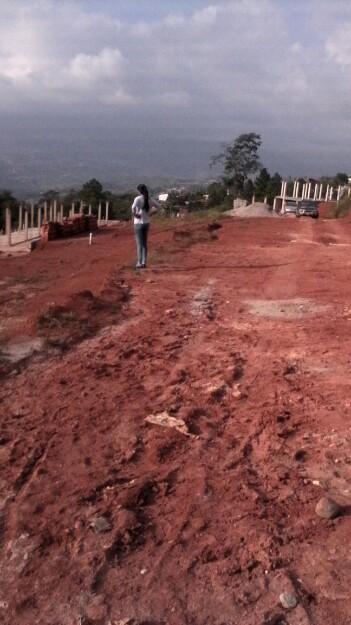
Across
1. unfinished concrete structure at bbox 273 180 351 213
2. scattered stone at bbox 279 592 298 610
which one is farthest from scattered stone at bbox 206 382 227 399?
unfinished concrete structure at bbox 273 180 351 213

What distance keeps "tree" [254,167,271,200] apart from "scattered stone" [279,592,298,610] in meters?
61.6

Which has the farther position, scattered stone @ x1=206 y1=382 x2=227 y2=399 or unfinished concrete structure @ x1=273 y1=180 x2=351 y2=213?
unfinished concrete structure @ x1=273 y1=180 x2=351 y2=213

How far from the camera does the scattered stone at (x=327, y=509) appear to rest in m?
3.54

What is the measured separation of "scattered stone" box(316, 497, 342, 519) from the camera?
3.54m

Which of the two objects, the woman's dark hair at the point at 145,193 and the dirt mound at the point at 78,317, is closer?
the dirt mound at the point at 78,317

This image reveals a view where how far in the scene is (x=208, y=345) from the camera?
23.4 ft

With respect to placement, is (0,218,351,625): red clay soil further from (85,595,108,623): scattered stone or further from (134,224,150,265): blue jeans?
(134,224,150,265): blue jeans

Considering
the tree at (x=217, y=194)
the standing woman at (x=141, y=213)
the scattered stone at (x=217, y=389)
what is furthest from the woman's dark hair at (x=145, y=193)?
the tree at (x=217, y=194)

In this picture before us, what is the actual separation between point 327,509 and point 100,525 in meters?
1.25

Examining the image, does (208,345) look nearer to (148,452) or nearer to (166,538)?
(148,452)

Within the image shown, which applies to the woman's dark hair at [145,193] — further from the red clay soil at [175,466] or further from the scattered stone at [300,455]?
the scattered stone at [300,455]

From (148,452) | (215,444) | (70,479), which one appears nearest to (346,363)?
(215,444)

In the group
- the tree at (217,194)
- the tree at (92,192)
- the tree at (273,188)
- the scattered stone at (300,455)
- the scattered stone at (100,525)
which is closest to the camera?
the scattered stone at (100,525)

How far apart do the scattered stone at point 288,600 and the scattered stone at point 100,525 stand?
1035mm
